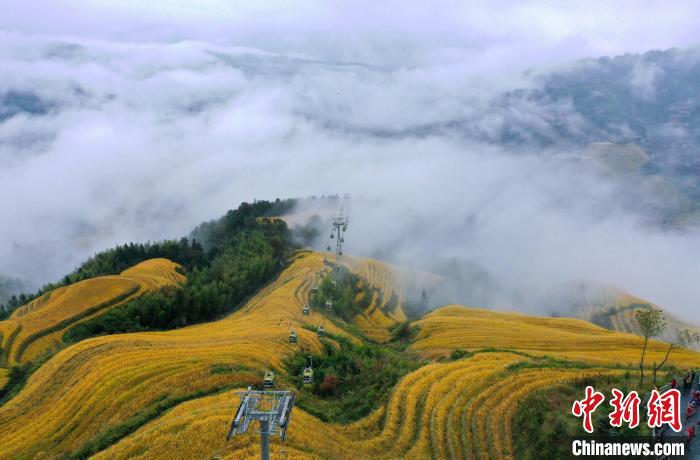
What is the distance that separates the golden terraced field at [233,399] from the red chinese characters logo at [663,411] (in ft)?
29.4

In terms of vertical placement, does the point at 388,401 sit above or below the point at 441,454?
above

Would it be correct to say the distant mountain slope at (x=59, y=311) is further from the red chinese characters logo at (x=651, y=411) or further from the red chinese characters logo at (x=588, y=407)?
the red chinese characters logo at (x=651, y=411)

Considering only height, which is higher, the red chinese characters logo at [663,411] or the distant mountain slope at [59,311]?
the distant mountain slope at [59,311]

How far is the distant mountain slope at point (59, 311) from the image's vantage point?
238 ft

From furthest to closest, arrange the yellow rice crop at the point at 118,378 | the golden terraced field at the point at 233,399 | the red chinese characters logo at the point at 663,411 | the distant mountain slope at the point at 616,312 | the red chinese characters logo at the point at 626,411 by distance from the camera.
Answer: the distant mountain slope at the point at 616,312
the yellow rice crop at the point at 118,378
the golden terraced field at the point at 233,399
the red chinese characters logo at the point at 626,411
the red chinese characters logo at the point at 663,411

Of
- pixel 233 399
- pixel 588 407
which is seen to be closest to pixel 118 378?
pixel 233 399

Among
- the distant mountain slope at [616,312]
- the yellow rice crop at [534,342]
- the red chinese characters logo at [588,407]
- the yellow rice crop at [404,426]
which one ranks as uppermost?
the distant mountain slope at [616,312]

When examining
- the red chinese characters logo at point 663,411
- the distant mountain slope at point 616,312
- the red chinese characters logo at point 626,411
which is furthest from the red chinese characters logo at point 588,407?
the distant mountain slope at point 616,312

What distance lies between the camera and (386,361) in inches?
1970

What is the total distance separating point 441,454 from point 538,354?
21.9m

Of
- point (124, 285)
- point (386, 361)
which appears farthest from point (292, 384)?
point (124, 285)

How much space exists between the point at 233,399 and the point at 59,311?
61.3 metres

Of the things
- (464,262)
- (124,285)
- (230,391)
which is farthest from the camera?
(464,262)

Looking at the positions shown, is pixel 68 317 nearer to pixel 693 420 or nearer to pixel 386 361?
pixel 386 361
